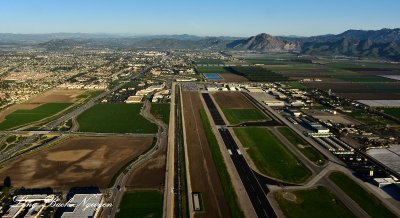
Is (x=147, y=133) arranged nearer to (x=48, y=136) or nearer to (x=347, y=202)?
(x=48, y=136)

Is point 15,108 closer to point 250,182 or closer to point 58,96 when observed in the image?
point 58,96

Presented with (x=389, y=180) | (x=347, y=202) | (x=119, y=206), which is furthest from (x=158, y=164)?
(x=389, y=180)

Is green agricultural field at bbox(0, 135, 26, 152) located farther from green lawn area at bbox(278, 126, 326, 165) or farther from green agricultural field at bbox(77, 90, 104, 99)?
green lawn area at bbox(278, 126, 326, 165)

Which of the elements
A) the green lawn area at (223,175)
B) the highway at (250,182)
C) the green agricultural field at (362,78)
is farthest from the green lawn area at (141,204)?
the green agricultural field at (362,78)

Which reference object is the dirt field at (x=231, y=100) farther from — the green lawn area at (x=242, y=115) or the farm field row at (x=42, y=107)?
the farm field row at (x=42, y=107)

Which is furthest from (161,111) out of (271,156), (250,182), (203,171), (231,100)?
(250,182)

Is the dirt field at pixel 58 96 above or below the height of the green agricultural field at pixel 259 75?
below
